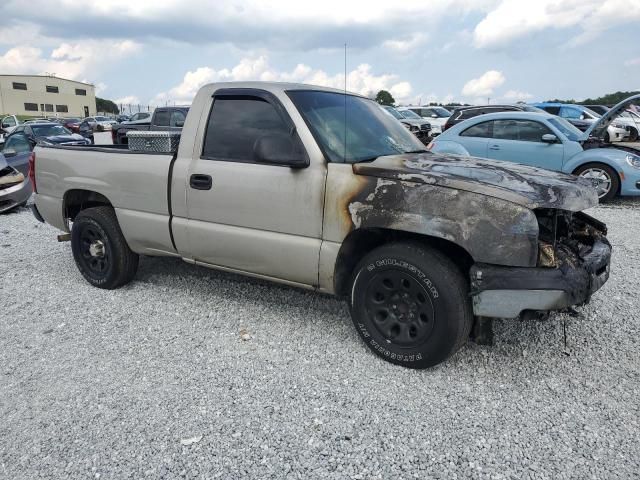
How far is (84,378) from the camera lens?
3201mm

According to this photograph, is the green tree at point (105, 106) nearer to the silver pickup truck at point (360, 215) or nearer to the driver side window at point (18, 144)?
the driver side window at point (18, 144)

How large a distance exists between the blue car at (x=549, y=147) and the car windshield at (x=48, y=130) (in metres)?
13.3

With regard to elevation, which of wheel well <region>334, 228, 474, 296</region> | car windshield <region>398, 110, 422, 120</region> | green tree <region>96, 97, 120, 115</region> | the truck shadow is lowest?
the truck shadow

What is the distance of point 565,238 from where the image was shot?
332cm

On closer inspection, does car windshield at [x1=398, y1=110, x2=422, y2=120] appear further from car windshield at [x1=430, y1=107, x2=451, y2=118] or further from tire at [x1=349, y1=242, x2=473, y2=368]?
tire at [x1=349, y1=242, x2=473, y2=368]

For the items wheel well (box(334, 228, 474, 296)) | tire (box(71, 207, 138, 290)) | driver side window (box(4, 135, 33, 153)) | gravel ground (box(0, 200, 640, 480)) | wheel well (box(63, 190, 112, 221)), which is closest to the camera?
gravel ground (box(0, 200, 640, 480))

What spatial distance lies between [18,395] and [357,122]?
2.93 metres

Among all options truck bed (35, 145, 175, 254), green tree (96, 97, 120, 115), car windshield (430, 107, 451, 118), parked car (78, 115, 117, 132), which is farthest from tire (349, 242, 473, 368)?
green tree (96, 97, 120, 115)

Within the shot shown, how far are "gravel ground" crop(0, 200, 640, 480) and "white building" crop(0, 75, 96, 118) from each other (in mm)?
83930

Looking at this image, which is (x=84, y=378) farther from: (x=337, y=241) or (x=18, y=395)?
(x=337, y=241)

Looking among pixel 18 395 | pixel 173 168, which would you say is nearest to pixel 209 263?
pixel 173 168

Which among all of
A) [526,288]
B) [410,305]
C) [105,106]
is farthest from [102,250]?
[105,106]

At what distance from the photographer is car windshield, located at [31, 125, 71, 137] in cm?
1655

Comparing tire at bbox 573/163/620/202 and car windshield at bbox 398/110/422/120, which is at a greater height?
car windshield at bbox 398/110/422/120
